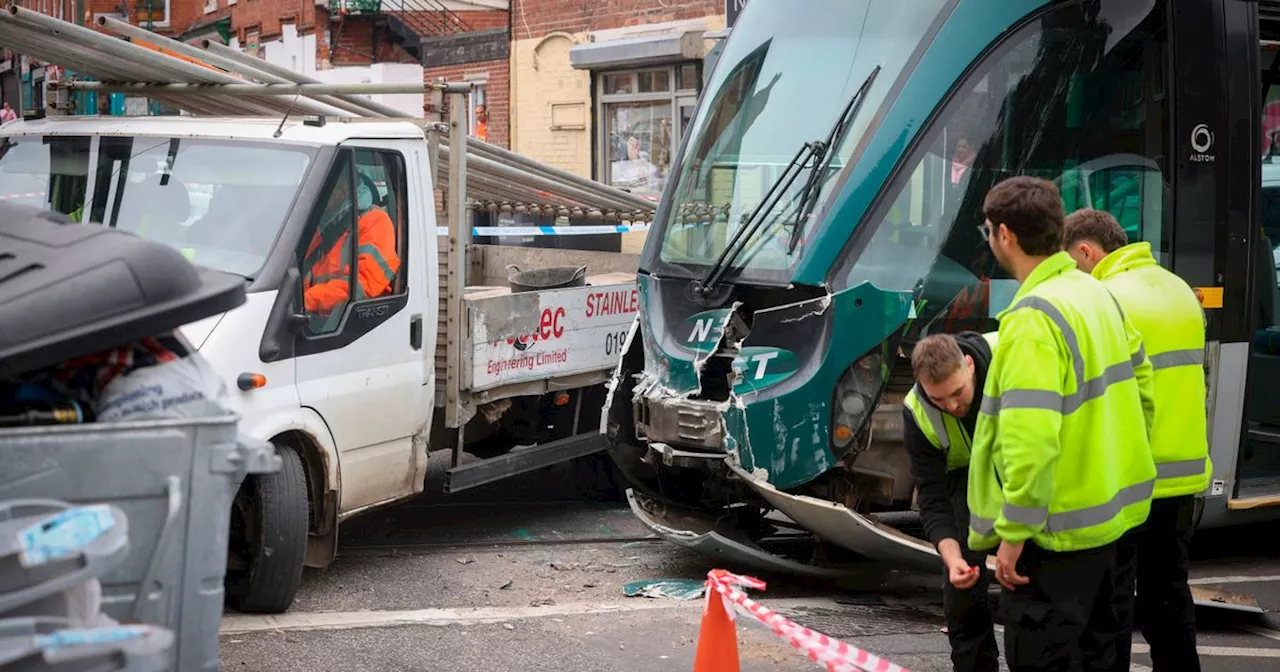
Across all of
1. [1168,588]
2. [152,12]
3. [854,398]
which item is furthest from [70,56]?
[152,12]

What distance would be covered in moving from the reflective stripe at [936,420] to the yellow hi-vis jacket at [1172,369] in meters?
0.93

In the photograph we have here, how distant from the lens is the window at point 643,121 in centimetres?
1778

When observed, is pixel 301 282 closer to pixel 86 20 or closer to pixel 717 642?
pixel 717 642

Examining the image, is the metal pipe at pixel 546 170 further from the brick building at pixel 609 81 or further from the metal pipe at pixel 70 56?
the brick building at pixel 609 81

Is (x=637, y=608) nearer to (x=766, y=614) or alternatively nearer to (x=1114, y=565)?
(x=766, y=614)

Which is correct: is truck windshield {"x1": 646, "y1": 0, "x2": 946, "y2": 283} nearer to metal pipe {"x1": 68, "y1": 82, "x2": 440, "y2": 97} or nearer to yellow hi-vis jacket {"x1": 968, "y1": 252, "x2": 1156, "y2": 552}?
metal pipe {"x1": 68, "y1": 82, "x2": 440, "y2": 97}

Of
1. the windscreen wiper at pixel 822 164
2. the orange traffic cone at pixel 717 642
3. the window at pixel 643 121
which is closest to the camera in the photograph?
the orange traffic cone at pixel 717 642

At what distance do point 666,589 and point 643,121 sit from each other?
1200 centimetres

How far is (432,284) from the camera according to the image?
23.6 feet

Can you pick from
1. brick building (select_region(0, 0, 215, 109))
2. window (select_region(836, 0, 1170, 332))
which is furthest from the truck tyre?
brick building (select_region(0, 0, 215, 109))

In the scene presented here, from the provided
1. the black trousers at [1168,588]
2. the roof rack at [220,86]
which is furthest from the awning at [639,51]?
the black trousers at [1168,588]

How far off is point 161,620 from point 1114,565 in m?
2.64

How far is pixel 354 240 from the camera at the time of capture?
676 cm

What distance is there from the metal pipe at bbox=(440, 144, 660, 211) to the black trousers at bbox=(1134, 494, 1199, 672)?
3.78 m
